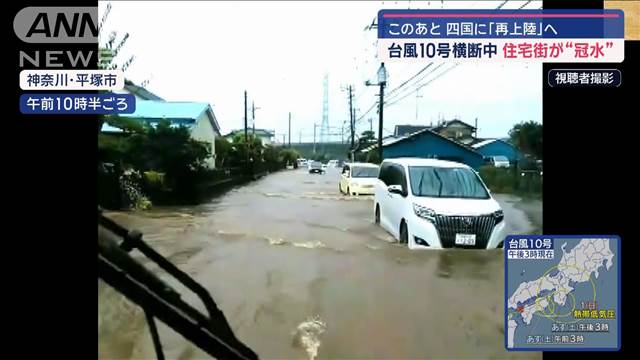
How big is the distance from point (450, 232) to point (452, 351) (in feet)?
3.49

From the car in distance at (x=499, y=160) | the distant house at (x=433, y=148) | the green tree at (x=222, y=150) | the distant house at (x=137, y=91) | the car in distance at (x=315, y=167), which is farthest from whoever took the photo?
the car in distance at (x=315, y=167)

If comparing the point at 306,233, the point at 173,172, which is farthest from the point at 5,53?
the point at 306,233

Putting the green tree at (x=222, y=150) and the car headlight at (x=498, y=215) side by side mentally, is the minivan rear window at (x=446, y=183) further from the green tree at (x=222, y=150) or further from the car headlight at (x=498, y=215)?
the green tree at (x=222, y=150)

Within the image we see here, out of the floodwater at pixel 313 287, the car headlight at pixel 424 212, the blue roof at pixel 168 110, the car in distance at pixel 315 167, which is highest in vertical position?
the blue roof at pixel 168 110

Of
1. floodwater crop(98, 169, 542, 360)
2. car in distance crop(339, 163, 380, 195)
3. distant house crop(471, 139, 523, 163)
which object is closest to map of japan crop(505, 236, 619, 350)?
floodwater crop(98, 169, 542, 360)

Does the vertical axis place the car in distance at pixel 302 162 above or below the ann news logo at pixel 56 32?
below

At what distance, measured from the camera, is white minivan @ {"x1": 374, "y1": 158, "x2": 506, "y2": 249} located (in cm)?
343

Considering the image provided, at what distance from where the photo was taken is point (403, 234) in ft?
13.2

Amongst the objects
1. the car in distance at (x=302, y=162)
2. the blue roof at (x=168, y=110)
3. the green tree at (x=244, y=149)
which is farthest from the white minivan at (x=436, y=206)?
the blue roof at (x=168, y=110)

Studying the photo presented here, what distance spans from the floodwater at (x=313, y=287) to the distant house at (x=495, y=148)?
12.9 inches

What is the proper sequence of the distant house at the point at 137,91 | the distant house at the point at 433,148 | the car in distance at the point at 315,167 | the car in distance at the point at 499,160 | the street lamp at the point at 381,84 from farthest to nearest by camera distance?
the car in distance at the point at 315,167, the distant house at the point at 433,148, the car in distance at the point at 499,160, the street lamp at the point at 381,84, the distant house at the point at 137,91

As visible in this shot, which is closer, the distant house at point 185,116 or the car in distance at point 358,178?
the distant house at point 185,116

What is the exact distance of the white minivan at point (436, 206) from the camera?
3.43m

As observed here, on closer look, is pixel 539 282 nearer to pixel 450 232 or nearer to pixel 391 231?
pixel 450 232
